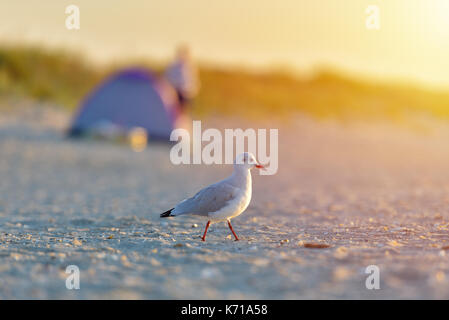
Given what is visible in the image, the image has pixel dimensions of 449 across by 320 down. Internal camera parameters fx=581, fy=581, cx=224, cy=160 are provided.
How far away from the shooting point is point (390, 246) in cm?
413

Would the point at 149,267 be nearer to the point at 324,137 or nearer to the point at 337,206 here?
the point at 337,206

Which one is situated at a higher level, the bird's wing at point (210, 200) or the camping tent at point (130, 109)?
the camping tent at point (130, 109)

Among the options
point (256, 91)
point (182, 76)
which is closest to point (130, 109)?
point (182, 76)

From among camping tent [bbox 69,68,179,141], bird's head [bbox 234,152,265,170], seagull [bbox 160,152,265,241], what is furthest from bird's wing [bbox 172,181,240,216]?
camping tent [bbox 69,68,179,141]

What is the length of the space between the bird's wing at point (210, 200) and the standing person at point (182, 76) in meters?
12.0

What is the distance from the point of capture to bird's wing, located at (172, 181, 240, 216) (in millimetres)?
4516

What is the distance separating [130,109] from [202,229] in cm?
956

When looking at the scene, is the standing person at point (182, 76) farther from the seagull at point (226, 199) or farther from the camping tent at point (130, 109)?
the seagull at point (226, 199)

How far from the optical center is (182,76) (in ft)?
53.5

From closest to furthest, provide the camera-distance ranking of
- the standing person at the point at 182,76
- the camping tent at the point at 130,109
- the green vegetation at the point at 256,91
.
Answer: the camping tent at the point at 130,109 < the standing person at the point at 182,76 < the green vegetation at the point at 256,91

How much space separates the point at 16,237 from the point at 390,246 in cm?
299

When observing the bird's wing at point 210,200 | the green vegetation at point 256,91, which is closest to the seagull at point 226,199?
the bird's wing at point 210,200

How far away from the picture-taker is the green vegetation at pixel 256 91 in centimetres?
1909
